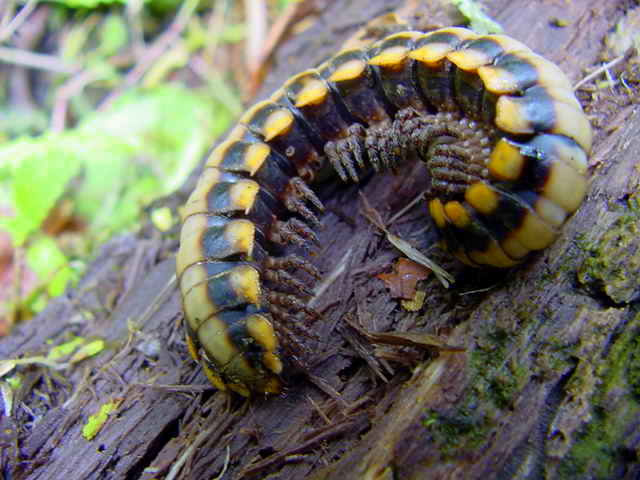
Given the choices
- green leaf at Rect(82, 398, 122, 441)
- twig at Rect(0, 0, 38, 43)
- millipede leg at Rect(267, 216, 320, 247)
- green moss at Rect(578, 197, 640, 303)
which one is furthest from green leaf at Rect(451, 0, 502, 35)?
twig at Rect(0, 0, 38, 43)

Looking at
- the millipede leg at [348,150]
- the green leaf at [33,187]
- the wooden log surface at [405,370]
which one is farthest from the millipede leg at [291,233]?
the green leaf at [33,187]

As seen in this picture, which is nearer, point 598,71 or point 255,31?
point 598,71

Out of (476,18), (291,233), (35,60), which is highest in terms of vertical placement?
(35,60)

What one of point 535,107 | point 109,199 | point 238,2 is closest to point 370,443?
point 535,107

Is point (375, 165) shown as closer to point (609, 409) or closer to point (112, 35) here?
point (609, 409)

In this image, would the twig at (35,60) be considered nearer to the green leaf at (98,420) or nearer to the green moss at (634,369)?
the green leaf at (98,420)

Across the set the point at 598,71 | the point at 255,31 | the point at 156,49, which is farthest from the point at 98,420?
the point at 156,49

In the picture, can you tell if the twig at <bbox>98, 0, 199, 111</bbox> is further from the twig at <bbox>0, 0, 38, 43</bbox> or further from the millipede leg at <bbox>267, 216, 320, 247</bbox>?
the millipede leg at <bbox>267, 216, 320, 247</bbox>
